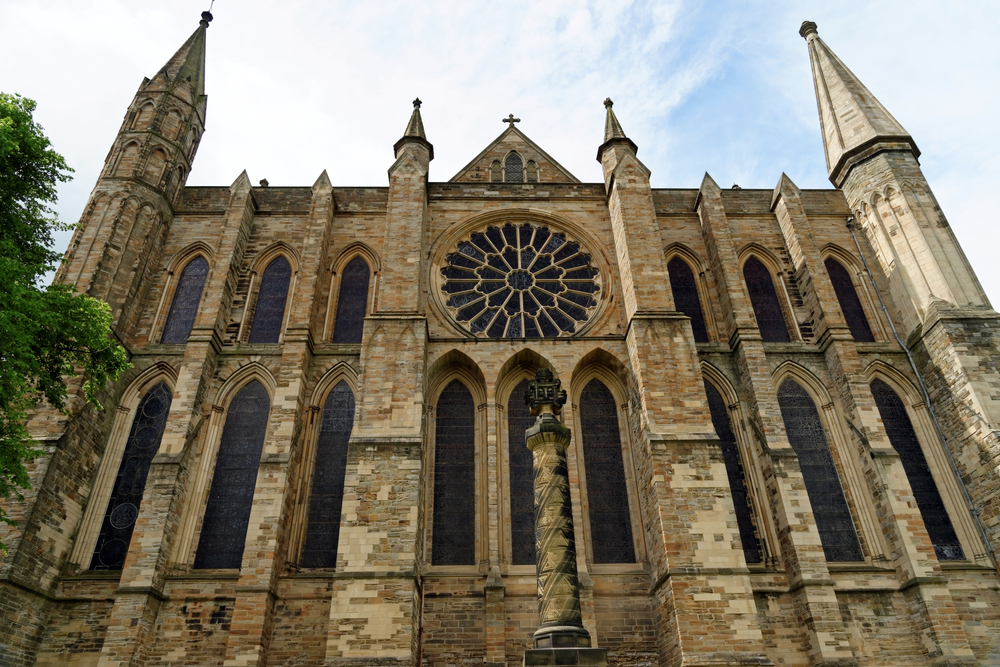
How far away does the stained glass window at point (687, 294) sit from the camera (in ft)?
55.6

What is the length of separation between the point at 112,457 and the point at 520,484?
865 centimetres

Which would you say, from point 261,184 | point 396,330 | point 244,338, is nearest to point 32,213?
point 244,338

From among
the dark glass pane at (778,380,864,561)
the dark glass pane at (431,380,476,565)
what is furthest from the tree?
the dark glass pane at (778,380,864,561)

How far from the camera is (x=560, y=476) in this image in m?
9.62

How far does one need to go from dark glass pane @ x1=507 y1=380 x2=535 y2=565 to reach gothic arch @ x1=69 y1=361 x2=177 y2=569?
7.82m

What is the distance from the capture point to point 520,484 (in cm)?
1429

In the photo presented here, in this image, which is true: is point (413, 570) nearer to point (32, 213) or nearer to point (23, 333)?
point (23, 333)

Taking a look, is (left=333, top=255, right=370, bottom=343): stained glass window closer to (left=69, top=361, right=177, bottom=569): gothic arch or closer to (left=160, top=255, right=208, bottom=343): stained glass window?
(left=160, top=255, right=208, bottom=343): stained glass window

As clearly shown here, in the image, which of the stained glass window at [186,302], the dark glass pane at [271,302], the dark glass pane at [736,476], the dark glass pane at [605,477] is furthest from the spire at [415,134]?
the dark glass pane at [736,476]

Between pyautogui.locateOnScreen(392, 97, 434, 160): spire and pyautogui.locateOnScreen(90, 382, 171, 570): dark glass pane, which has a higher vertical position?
pyautogui.locateOnScreen(392, 97, 434, 160): spire

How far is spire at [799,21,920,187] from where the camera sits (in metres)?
18.2

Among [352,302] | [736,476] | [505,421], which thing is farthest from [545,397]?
[352,302]

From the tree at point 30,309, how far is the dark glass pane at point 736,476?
38.0 ft

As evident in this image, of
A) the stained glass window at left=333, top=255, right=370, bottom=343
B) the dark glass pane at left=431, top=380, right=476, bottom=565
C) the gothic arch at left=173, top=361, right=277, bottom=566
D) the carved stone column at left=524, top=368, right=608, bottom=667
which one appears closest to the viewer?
the carved stone column at left=524, top=368, right=608, bottom=667
